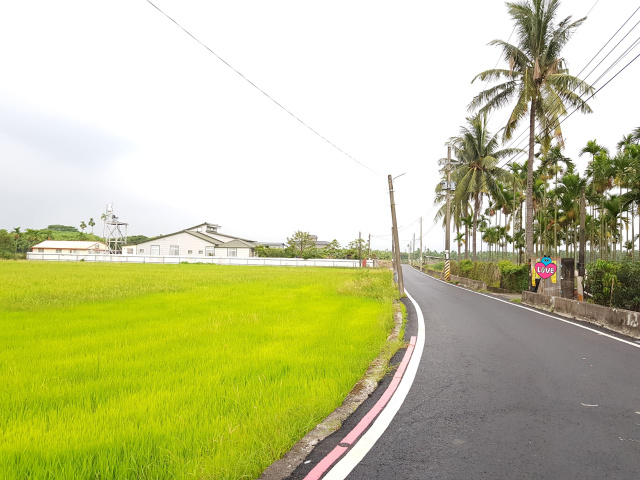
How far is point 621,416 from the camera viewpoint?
3.87 m

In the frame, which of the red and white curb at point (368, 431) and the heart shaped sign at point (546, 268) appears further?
the heart shaped sign at point (546, 268)

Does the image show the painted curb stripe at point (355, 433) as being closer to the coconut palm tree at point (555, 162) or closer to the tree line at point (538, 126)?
the tree line at point (538, 126)

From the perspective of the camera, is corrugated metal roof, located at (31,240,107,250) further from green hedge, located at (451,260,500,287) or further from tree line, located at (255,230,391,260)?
green hedge, located at (451,260,500,287)

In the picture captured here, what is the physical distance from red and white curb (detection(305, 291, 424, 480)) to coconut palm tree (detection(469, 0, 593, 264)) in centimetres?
1710

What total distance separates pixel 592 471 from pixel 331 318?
6969 millimetres

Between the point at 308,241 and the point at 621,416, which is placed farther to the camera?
the point at 308,241

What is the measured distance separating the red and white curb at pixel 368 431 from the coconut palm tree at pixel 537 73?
1710 cm

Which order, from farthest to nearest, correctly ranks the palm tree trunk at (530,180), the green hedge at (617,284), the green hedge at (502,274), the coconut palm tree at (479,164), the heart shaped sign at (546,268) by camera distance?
the coconut palm tree at (479,164) < the green hedge at (502,274) < the palm tree trunk at (530,180) < the heart shaped sign at (546,268) < the green hedge at (617,284)

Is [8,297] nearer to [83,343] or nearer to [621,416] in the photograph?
[83,343]

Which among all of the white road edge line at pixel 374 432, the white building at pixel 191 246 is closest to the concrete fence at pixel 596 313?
the white road edge line at pixel 374 432

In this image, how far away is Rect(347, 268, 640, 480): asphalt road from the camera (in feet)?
9.50

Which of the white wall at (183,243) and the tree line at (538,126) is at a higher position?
the tree line at (538,126)

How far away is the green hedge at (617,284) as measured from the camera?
1021 cm

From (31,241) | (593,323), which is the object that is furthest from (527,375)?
(31,241)
